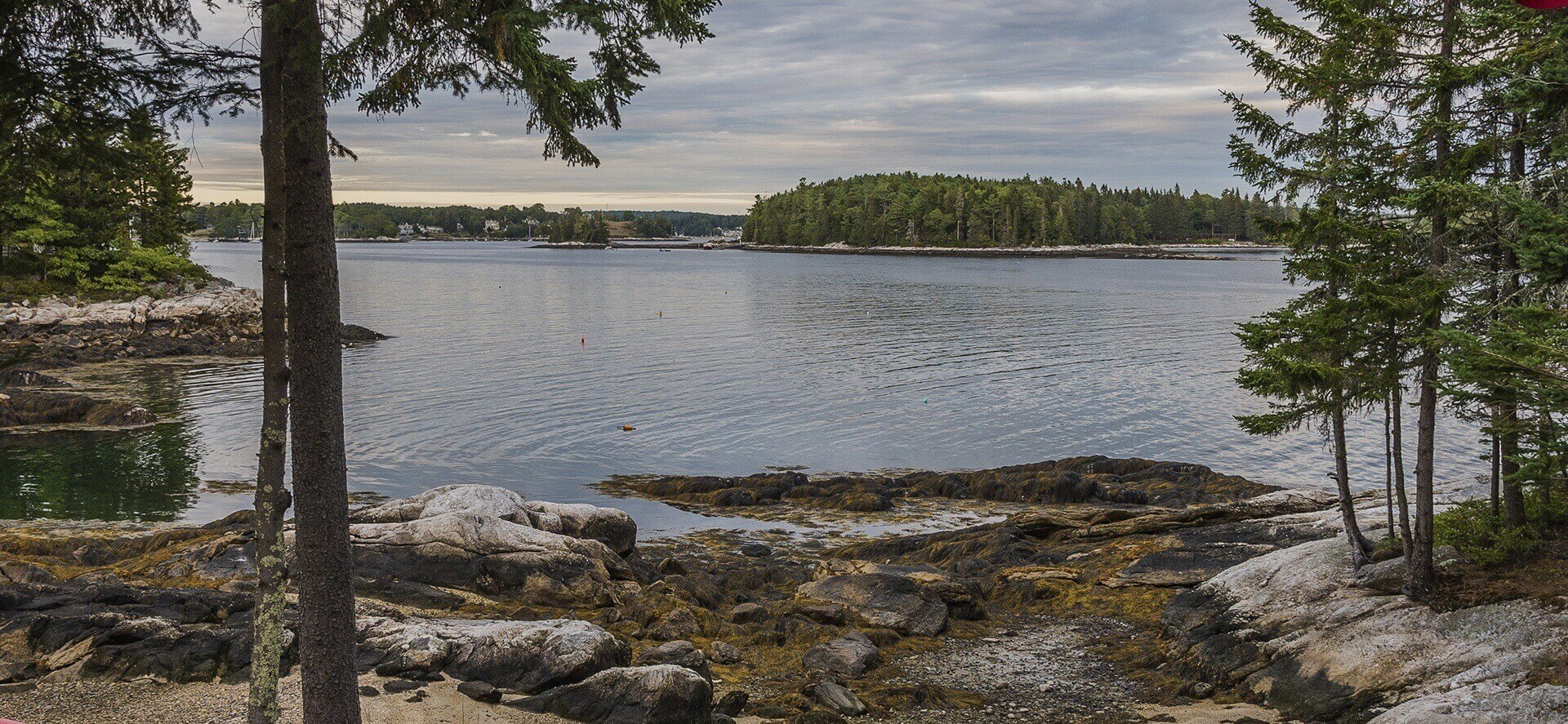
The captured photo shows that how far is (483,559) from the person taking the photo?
49.8 ft

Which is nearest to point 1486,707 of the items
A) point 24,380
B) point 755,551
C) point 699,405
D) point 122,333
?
point 755,551

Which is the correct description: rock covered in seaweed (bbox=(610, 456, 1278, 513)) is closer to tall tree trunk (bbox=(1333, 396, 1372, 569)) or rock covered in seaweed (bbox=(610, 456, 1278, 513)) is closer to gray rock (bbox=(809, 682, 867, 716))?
tall tree trunk (bbox=(1333, 396, 1372, 569))

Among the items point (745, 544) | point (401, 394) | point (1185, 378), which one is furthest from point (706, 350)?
point (745, 544)

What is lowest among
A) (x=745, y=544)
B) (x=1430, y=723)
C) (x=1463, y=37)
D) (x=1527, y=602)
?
(x=745, y=544)

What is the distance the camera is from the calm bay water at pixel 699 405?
2872 centimetres

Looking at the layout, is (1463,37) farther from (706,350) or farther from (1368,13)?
(706,350)

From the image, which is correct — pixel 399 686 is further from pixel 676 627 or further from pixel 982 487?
pixel 982 487

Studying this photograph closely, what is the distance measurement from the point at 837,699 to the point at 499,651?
13.2 ft

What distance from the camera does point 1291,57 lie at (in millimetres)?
13734

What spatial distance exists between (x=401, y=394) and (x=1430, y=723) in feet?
130

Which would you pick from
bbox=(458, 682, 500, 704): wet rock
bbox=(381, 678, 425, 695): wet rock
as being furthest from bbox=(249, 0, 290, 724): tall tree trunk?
bbox=(458, 682, 500, 704): wet rock

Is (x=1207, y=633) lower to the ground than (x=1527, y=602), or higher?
lower

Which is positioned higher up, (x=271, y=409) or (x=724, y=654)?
(x=271, y=409)

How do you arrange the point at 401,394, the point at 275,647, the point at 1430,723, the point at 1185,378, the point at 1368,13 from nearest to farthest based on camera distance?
the point at 275,647 → the point at 1430,723 → the point at 1368,13 → the point at 401,394 → the point at 1185,378
